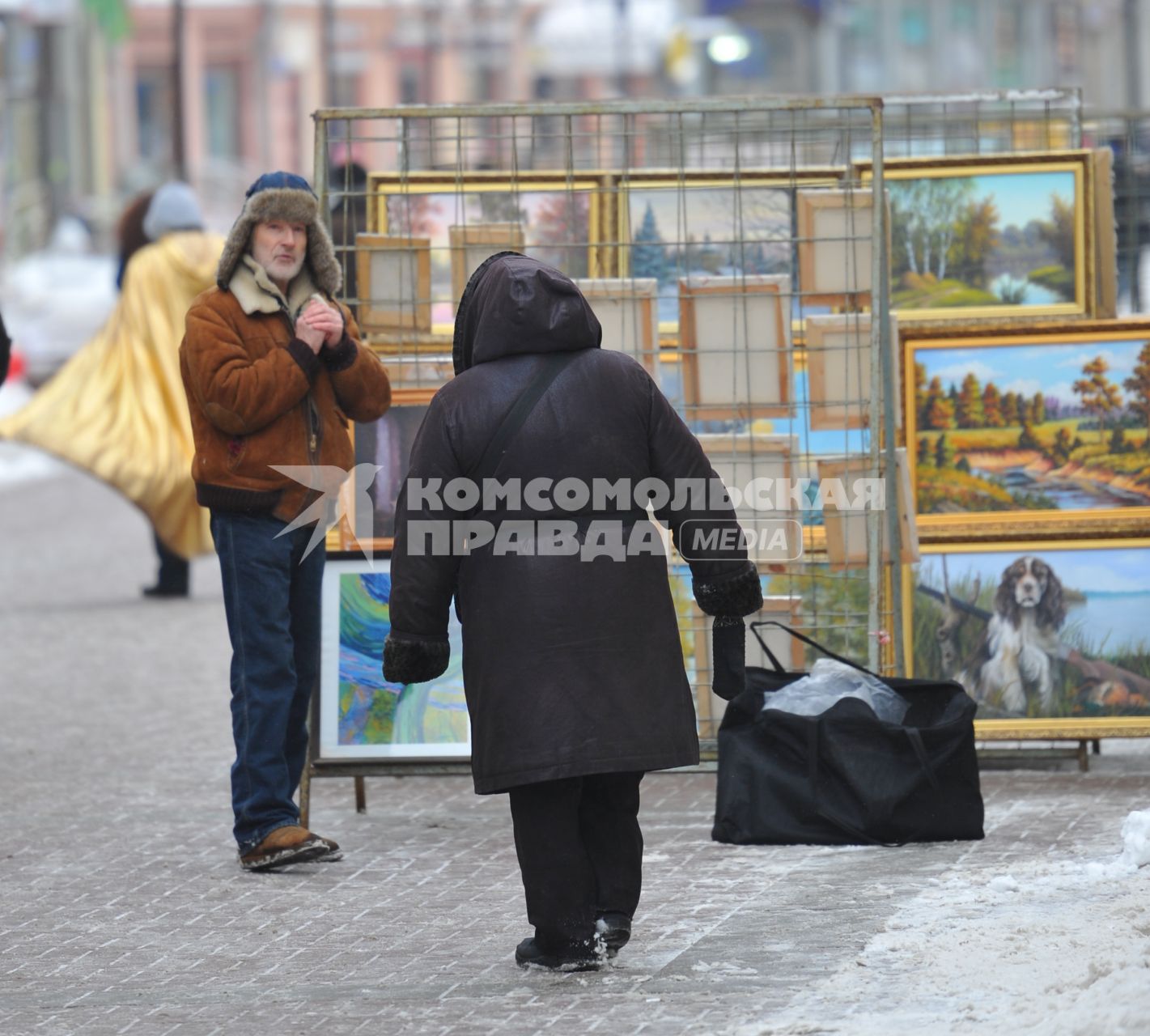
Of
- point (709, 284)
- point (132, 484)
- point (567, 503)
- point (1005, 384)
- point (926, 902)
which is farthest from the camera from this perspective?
point (132, 484)

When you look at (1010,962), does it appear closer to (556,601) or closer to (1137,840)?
(1137,840)

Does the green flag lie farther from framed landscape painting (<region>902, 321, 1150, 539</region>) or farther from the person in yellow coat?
framed landscape painting (<region>902, 321, 1150, 539</region>)

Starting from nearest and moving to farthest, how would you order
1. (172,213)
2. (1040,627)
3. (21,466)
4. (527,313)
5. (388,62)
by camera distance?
(527,313)
(1040,627)
(172,213)
(21,466)
(388,62)

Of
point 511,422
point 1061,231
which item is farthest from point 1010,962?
point 1061,231

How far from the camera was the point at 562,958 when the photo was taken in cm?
532

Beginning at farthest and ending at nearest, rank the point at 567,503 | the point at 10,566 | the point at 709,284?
1. the point at 10,566
2. the point at 709,284
3. the point at 567,503

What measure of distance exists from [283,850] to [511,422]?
188 cm

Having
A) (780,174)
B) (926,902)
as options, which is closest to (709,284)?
(780,174)

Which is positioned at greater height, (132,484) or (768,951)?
(132,484)

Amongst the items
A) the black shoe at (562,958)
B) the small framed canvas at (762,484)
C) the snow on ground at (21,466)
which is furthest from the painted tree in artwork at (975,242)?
the snow on ground at (21,466)

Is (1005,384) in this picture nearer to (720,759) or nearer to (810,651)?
(810,651)

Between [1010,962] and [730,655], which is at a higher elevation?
[730,655]

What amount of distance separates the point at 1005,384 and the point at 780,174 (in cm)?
103

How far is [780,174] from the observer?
7.50 meters
